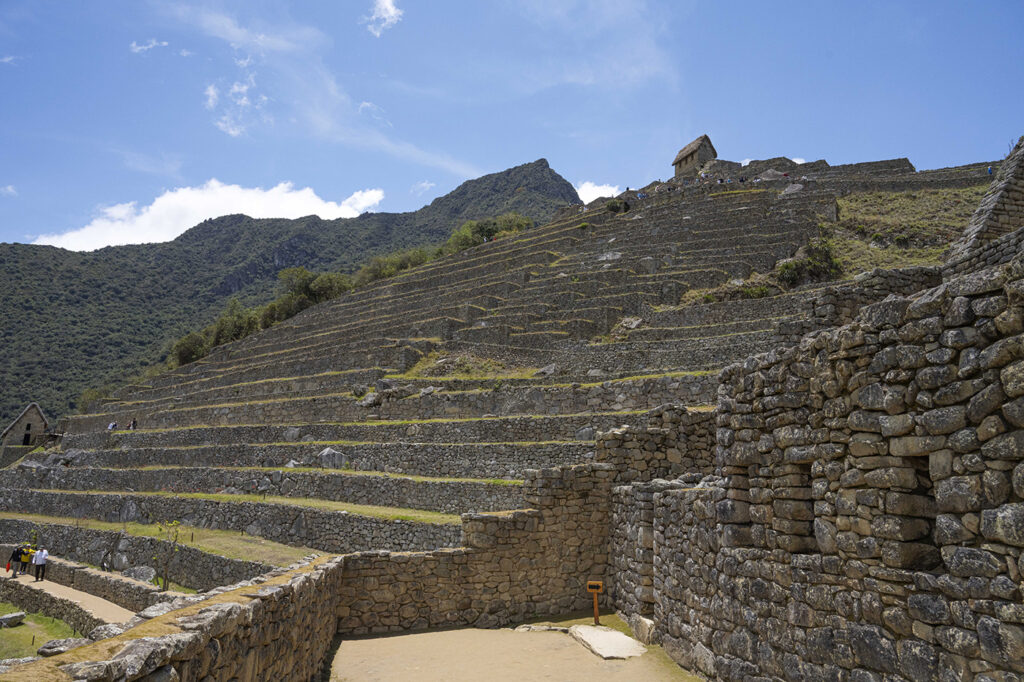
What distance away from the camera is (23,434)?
4806cm

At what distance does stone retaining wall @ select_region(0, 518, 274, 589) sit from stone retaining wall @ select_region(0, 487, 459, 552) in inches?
54.9

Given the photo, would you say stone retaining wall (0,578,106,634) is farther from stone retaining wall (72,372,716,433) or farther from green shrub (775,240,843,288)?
green shrub (775,240,843,288)

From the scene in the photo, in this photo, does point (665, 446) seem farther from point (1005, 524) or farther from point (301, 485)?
point (301, 485)

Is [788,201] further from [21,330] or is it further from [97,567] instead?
[21,330]

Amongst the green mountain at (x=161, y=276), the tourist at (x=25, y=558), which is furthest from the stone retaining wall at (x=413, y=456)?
the green mountain at (x=161, y=276)

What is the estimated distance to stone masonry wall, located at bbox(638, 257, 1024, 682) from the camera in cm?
307

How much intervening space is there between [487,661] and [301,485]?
12427mm

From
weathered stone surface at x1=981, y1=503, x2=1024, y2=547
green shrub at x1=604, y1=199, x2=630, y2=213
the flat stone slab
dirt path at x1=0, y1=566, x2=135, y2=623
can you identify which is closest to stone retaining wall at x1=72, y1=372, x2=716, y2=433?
the flat stone slab

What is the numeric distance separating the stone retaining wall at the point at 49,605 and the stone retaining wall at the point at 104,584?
859 mm

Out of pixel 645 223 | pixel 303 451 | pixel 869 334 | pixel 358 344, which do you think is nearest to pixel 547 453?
pixel 303 451

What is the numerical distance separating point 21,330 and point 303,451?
86991mm

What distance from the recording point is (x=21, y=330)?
85.3 meters

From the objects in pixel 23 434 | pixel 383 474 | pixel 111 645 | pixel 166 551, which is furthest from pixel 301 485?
pixel 23 434

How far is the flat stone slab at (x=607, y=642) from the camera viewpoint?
23.0ft
